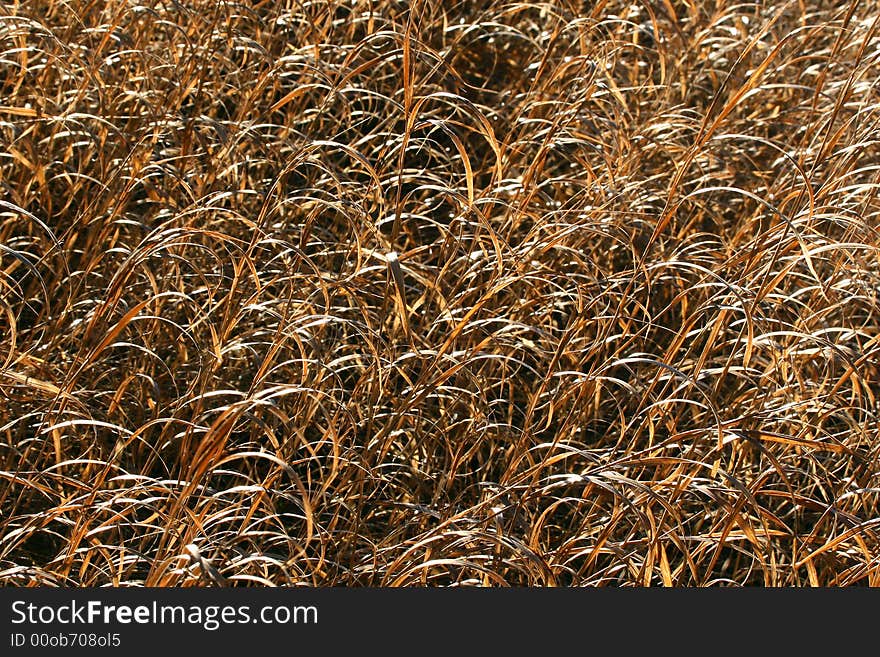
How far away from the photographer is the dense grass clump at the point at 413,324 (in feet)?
3.95

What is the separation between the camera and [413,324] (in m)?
1.55

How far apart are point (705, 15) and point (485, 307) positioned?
104 centimetres

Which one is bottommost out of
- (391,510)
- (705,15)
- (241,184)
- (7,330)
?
(391,510)

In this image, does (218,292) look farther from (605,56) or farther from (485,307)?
(605,56)

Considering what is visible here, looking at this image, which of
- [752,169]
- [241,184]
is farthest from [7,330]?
[752,169]

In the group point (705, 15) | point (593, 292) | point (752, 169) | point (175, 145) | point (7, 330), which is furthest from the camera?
point (705, 15)

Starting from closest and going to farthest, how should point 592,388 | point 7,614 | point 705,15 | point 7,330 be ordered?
point 7,614 < point 592,388 < point 7,330 < point 705,15

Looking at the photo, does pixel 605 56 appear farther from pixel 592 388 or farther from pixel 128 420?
pixel 128 420

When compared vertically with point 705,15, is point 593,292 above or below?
below

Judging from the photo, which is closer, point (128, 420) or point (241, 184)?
point (128, 420)

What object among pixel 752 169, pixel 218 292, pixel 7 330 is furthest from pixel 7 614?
pixel 752 169

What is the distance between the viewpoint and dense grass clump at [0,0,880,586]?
1.20 meters

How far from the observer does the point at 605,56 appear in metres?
1.75

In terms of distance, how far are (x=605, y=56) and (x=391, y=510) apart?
92cm
